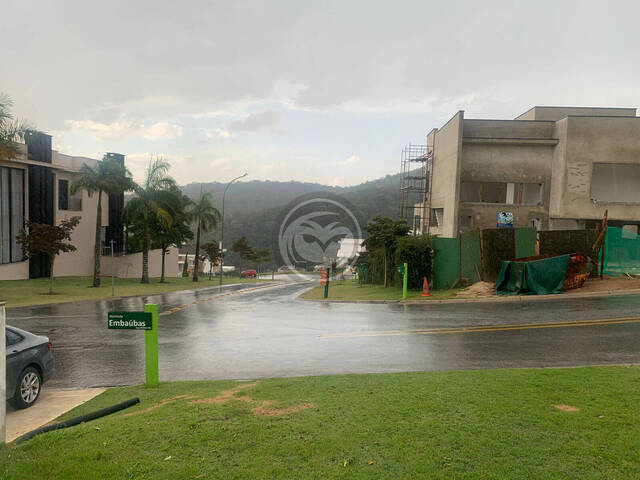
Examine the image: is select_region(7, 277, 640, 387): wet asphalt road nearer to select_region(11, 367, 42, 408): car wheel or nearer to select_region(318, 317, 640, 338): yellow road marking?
select_region(318, 317, 640, 338): yellow road marking

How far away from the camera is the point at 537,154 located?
32062 millimetres

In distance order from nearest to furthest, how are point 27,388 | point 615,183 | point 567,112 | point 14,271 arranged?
1. point 27,388
2. point 615,183
3. point 567,112
4. point 14,271

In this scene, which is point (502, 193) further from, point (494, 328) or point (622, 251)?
point (494, 328)

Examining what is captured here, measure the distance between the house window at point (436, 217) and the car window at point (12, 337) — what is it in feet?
105

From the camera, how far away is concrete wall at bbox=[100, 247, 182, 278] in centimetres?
5125

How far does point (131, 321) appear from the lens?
7.18 meters

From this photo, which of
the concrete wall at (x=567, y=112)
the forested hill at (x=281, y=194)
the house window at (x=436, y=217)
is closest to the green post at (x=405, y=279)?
the house window at (x=436, y=217)

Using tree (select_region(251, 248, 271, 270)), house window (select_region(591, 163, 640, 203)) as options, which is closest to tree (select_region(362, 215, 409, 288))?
house window (select_region(591, 163, 640, 203))

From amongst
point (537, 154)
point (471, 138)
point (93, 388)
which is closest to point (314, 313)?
point (93, 388)

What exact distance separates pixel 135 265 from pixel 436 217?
3628cm

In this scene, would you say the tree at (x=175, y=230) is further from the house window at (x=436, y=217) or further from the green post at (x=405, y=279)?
the green post at (x=405, y=279)

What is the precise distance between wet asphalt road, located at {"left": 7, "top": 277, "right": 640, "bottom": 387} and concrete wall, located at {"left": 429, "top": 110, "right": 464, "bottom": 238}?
1633cm

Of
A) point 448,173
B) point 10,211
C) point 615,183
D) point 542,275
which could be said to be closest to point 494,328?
point 542,275

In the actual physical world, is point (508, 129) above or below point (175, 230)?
above
